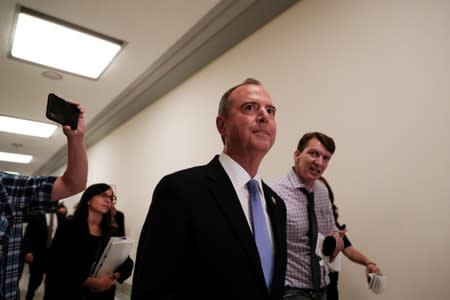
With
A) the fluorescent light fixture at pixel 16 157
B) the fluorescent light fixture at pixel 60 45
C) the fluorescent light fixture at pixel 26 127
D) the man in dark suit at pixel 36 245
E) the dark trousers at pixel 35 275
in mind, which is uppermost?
the fluorescent light fixture at pixel 60 45

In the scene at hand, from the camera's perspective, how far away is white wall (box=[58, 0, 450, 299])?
1.70 m

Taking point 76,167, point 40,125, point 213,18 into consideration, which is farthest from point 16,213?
point 40,125

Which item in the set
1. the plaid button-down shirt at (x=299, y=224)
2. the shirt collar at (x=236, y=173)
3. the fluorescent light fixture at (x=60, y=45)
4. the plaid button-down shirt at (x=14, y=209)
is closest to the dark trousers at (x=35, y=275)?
the fluorescent light fixture at (x=60, y=45)

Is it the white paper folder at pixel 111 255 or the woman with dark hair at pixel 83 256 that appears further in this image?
the white paper folder at pixel 111 255

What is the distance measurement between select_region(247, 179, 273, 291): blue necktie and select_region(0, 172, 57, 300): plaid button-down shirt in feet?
2.78

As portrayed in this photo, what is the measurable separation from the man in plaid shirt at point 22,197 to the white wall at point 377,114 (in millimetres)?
1639

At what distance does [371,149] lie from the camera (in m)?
2.00

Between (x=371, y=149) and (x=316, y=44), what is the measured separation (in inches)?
38.8

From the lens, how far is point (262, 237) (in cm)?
103

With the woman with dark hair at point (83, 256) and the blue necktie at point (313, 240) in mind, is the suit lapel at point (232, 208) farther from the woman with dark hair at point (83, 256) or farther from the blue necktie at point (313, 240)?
the woman with dark hair at point (83, 256)

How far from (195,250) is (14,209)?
0.81 metres

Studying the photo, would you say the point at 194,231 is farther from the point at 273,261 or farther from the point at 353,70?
the point at 353,70

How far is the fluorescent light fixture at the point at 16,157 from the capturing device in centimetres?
889

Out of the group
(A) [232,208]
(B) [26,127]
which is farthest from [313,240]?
(B) [26,127]
